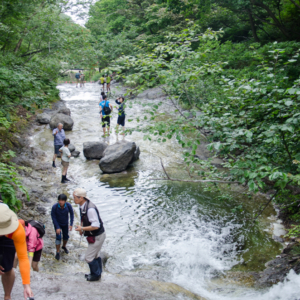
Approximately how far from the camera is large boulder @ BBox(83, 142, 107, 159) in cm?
1157

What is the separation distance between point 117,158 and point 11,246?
23.8 ft

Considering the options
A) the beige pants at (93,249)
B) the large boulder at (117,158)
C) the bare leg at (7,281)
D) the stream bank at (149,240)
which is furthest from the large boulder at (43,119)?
the bare leg at (7,281)

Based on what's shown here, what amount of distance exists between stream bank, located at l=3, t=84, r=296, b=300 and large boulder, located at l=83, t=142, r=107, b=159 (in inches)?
22.2

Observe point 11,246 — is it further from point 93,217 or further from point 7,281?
point 93,217

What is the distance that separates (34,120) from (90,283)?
13481 millimetres

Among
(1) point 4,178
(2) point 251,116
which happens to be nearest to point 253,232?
(2) point 251,116

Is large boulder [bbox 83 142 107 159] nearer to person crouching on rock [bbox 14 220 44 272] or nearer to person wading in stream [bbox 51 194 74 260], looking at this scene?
person wading in stream [bbox 51 194 74 260]

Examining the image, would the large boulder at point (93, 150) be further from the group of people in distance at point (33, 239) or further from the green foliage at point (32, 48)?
the group of people in distance at point (33, 239)

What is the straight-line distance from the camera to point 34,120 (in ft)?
52.0

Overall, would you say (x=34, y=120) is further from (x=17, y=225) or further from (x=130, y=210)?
Answer: (x=17, y=225)

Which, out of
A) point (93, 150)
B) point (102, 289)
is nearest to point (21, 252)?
point (102, 289)

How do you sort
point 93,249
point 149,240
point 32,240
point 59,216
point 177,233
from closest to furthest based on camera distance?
point 32,240 < point 93,249 < point 59,216 < point 149,240 < point 177,233

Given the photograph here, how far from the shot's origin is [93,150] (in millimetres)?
11586


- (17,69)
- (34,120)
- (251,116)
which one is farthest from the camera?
(34,120)
